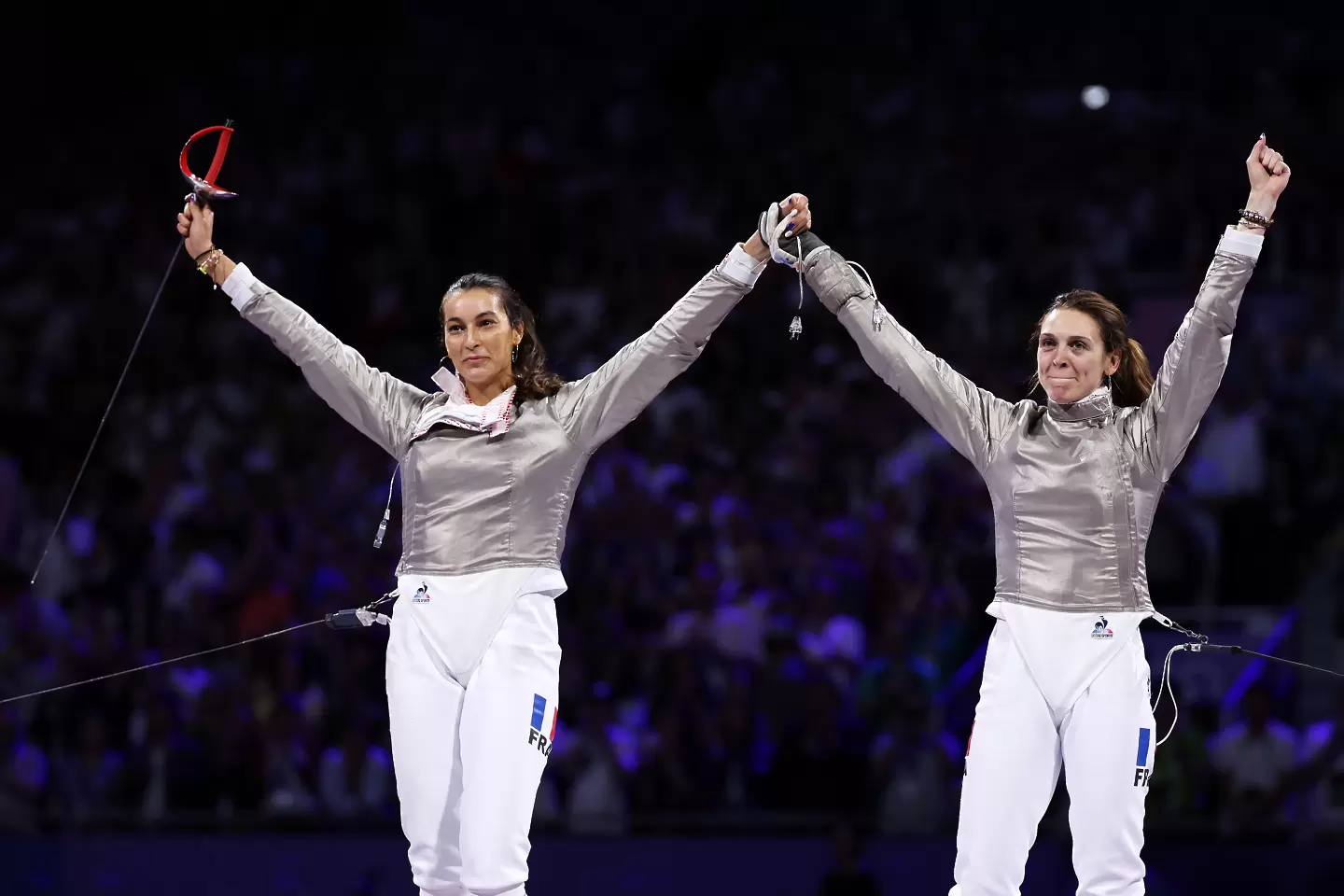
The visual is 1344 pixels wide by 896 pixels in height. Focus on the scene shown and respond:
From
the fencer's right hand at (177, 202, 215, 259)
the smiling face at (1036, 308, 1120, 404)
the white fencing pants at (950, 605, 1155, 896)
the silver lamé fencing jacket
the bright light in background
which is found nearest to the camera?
the white fencing pants at (950, 605, 1155, 896)

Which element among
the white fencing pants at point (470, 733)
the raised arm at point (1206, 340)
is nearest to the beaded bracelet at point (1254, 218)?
the raised arm at point (1206, 340)

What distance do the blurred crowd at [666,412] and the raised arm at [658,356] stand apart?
2.17 metres

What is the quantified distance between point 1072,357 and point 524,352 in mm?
1108

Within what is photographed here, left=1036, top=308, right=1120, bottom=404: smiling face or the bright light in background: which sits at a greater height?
the bright light in background

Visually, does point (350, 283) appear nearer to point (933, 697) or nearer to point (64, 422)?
point (64, 422)

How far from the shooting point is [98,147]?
8609 mm

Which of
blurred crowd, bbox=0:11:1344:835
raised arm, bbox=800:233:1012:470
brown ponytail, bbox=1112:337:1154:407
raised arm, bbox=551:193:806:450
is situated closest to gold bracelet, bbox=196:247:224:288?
raised arm, bbox=551:193:806:450

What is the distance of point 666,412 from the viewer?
694 cm

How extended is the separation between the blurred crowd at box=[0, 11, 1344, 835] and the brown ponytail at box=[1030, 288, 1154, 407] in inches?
84.0

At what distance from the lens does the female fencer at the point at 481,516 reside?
10.0 feet

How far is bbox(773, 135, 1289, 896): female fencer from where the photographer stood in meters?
3.00

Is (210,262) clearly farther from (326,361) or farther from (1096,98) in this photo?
(1096,98)

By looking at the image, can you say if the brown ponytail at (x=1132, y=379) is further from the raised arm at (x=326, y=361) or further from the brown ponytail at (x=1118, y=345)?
the raised arm at (x=326, y=361)

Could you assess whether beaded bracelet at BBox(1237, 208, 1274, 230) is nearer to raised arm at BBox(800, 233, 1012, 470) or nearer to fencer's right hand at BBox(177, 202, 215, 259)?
raised arm at BBox(800, 233, 1012, 470)
